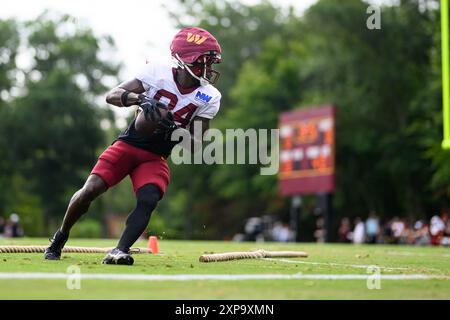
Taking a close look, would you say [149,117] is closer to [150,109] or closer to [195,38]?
[150,109]

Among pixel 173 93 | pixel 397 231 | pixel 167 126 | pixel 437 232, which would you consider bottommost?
pixel 397 231

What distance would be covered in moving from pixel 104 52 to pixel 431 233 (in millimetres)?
34440

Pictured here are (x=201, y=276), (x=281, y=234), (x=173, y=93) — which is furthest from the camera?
(x=281, y=234)

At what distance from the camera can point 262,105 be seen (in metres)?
53.1

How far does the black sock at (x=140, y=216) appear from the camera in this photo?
7691 mm

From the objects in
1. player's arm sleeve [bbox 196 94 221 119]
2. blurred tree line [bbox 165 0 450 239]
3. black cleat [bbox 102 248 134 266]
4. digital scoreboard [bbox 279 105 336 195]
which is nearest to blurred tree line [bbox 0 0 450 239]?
blurred tree line [bbox 165 0 450 239]

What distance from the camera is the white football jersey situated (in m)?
8.28

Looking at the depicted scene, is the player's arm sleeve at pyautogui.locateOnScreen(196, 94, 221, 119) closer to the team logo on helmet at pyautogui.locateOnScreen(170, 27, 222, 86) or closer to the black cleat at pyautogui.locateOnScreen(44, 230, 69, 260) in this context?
the team logo on helmet at pyautogui.locateOnScreen(170, 27, 222, 86)

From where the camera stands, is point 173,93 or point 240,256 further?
point 240,256

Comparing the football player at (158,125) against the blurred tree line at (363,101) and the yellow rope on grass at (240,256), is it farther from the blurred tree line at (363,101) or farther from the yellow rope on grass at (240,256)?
the blurred tree line at (363,101)

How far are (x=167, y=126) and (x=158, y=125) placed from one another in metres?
0.13

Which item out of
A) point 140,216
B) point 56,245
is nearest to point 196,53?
point 140,216

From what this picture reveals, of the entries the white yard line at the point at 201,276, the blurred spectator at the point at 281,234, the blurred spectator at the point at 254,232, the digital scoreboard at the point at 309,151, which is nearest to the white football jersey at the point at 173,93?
the white yard line at the point at 201,276

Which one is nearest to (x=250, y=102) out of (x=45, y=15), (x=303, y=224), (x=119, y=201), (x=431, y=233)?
(x=303, y=224)
